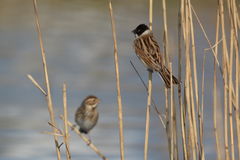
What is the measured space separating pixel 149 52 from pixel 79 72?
7.89 metres

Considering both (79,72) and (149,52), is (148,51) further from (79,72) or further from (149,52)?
(79,72)

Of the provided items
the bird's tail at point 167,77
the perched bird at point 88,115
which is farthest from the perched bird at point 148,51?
the perched bird at point 88,115

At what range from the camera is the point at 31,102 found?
11.8m

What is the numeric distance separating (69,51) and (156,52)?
385 inches

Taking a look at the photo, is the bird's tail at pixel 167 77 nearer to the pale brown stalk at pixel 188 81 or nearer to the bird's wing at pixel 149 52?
the bird's wing at pixel 149 52

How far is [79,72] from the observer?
46.2 feet

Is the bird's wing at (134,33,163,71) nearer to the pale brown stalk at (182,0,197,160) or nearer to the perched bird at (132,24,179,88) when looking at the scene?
the perched bird at (132,24,179,88)

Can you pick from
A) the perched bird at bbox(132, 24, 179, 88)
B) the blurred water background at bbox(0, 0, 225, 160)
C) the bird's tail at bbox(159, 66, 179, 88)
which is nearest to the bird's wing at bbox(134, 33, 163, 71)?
the perched bird at bbox(132, 24, 179, 88)

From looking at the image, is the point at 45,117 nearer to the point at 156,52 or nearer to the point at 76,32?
the point at 156,52

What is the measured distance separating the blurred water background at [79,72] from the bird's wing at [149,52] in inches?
118

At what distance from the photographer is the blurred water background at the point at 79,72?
9.80 metres

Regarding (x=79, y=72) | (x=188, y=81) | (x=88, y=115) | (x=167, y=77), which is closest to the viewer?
(x=188, y=81)

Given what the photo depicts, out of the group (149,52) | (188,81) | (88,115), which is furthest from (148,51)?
(188,81)

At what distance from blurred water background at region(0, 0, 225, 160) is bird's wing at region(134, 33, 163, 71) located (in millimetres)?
2996
